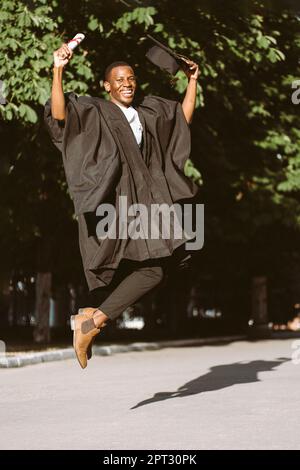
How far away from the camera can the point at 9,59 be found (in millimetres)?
15969

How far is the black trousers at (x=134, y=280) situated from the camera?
300 inches

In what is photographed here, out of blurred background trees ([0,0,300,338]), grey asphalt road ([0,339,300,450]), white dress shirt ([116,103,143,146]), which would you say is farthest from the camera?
blurred background trees ([0,0,300,338])

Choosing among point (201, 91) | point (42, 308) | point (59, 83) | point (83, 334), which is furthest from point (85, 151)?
point (42, 308)

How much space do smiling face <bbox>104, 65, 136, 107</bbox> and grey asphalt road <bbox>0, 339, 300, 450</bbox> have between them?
2147 mm

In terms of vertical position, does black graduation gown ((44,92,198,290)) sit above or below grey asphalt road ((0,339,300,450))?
above

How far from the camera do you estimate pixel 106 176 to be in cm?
749

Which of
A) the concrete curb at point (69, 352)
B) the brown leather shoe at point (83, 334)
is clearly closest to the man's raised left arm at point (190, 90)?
the brown leather shoe at point (83, 334)

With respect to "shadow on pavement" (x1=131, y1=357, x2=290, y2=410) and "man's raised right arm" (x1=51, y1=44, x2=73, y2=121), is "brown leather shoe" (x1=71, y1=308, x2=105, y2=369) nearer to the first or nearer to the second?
"shadow on pavement" (x1=131, y1=357, x2=290, y2=410)

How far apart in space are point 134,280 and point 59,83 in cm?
140

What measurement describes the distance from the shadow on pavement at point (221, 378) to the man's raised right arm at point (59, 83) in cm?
213

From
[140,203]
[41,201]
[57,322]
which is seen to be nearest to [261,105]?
[41,201]

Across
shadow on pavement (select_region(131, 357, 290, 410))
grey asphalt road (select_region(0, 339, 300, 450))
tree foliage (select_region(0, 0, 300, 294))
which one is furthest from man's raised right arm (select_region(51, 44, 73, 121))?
tree foliage (select_region(0, 0, 300, 294))

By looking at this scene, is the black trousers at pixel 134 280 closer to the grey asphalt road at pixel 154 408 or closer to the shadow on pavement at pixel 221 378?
the grey asphalt road at pixel 154 408

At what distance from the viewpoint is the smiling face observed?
790 cm
